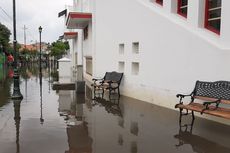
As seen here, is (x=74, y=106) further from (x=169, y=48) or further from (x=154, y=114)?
(x=169, y=48)

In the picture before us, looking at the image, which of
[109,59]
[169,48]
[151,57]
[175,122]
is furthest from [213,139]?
[109,59]

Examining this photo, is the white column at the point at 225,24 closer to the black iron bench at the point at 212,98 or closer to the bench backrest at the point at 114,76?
the black iron bench at the point at 212,98

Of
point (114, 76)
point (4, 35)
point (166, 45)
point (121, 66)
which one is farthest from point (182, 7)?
point (4, 35)

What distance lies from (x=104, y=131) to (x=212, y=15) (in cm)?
482

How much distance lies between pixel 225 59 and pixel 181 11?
3.37 meters

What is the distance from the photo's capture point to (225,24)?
25.8 feet

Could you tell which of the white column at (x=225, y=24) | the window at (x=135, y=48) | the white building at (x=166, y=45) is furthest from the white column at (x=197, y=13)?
the window at (x=135, y=48)

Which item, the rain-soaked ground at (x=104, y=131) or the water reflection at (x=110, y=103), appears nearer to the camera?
the rain-soaked ground at (x=104, y=131)

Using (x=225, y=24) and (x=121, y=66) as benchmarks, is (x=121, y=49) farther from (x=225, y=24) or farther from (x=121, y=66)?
(x=225, y=24)

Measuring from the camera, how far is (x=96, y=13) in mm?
17344

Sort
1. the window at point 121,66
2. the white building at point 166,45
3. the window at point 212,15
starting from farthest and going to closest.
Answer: the window at point 121,66 → the window at point 212,15 → the white building at point 166,45

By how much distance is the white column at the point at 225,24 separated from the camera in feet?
25.5

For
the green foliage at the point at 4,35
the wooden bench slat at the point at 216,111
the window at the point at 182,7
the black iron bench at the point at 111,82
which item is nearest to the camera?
the wooden bench slat at the point at 216,111

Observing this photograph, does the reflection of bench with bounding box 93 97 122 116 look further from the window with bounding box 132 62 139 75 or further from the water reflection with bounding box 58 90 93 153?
the window with bounding box 132 62 139 75
